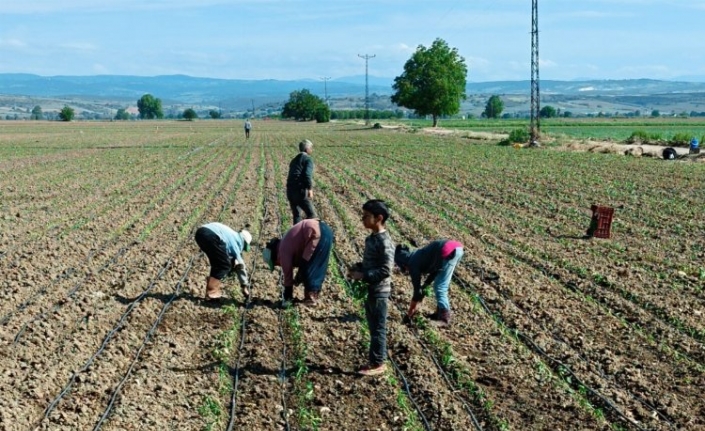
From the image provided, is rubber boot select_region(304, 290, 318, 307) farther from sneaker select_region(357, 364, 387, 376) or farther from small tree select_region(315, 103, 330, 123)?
small tree select_region(315, 103, 330, 123)

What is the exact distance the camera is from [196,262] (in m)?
12.0

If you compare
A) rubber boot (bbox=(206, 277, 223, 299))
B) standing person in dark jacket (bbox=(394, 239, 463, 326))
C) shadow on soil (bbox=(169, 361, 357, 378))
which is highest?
standing person in dark jacket (bbox=(394, 239, 463, 326))

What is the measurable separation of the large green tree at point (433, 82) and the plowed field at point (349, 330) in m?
68.6

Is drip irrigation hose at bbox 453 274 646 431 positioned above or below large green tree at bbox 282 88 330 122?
below

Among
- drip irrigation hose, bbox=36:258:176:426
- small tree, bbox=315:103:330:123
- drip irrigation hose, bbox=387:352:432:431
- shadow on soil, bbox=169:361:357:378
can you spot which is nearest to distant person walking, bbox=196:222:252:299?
drip irrigation hose, bbox=36:258:176:426

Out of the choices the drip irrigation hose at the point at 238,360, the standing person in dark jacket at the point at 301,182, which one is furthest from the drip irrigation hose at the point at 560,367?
the standing person in dark jacket at the point at 301,182

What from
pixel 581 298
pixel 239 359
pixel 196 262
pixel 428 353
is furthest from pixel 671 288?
pixel 196 262

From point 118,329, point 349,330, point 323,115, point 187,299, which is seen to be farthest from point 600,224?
point 323,115

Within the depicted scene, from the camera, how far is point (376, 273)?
7.00 metres

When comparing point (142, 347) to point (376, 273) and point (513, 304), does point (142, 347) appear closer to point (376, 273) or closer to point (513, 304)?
point (376, 273)

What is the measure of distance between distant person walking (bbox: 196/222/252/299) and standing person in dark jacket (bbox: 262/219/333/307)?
42 centimetres

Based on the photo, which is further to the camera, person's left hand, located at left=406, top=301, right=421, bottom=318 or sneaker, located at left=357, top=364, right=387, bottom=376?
person's left hand, located at left=406, top=301, right=421, bottom=318

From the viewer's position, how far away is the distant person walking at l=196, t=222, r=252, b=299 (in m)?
9.15

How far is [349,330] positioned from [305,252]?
1.00 metres
